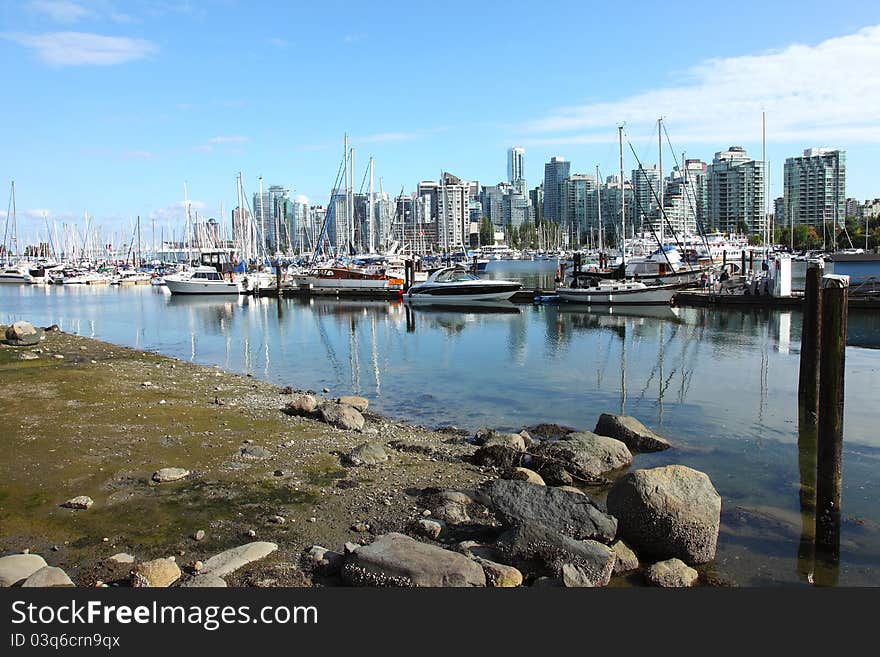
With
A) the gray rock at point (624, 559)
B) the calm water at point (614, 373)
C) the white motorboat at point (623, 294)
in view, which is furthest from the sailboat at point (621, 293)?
the gray rock at point (624, 559)

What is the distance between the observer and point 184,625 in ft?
22.5

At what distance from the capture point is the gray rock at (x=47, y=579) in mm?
7387

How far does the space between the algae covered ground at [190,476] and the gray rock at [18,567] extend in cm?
39

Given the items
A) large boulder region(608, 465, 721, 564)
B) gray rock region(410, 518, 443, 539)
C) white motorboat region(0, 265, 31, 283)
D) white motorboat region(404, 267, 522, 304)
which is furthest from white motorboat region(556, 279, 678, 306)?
white motorboat region(0, 265, 31, 283)

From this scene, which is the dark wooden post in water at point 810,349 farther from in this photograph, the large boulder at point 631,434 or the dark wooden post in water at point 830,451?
the dark wooden post in water at point 830,451

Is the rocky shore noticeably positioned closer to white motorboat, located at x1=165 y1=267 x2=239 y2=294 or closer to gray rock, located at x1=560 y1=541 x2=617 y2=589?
gray rock, located at x1=560 y1=541 x2=617 y2=589

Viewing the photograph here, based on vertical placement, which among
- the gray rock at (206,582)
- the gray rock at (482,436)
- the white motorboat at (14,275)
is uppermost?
the white motorboat at (14,275)

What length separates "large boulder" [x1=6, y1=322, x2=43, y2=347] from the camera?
1128 inches

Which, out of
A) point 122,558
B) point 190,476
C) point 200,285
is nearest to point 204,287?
point 200,285

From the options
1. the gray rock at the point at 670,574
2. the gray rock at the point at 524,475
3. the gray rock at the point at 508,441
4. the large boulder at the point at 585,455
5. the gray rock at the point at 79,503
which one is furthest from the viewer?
the gray rock at the point at 508,441

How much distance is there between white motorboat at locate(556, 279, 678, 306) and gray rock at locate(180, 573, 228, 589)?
48744 mm

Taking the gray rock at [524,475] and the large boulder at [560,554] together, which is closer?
the large boulder at [560,554]

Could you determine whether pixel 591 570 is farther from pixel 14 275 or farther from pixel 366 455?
pixel 14 275

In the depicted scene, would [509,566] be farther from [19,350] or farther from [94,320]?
[94,320]
